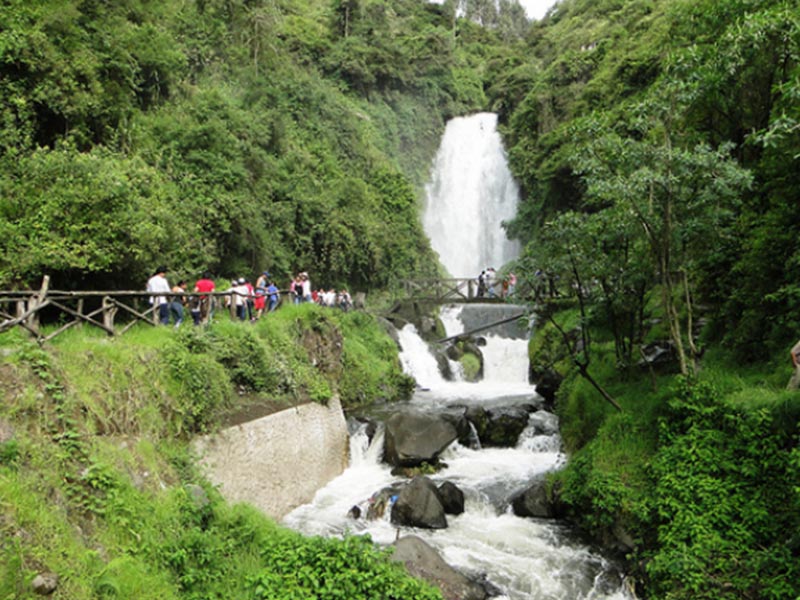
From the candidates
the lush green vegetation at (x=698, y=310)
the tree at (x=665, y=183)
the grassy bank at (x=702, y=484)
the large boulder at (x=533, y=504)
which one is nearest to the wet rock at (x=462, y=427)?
the lush green vegetation at (x=698, y=310)

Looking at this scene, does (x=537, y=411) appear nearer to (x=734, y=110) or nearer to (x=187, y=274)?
(x=734, y=110)

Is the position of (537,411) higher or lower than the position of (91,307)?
lower

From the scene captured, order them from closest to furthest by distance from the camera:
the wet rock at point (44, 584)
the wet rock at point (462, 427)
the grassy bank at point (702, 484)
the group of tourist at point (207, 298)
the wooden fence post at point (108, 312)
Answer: the wet rock at point (44, 584) < the grassy bank at point (702, 484) < the wooden fence post at point (108, 312) < the group of tourist at point (207, 298) < the wet rock at point (462, 427)

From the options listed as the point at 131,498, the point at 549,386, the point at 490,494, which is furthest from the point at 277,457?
the point at 549,386

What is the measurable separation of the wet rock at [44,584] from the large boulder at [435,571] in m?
3.87

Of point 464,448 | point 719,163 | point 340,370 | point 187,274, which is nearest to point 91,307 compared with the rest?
point 187,274

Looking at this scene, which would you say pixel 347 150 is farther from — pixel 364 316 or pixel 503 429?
pixel 503 429

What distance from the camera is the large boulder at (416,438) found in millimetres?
11516

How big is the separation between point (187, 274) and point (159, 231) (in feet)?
9.87

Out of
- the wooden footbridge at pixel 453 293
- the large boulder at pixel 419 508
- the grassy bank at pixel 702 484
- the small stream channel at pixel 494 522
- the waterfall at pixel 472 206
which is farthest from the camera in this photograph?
the waterfall at pixel 472 206

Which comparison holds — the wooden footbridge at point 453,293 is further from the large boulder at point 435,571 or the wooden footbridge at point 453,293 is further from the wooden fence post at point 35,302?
the wooden fence post at point 35,302

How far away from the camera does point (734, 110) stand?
10.2 m

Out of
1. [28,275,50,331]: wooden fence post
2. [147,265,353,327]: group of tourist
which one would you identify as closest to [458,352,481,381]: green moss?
[147,265,353,327]: group of tourist

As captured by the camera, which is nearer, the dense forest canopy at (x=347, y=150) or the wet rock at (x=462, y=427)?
the dense forest canopy at (x=347, y=150)
